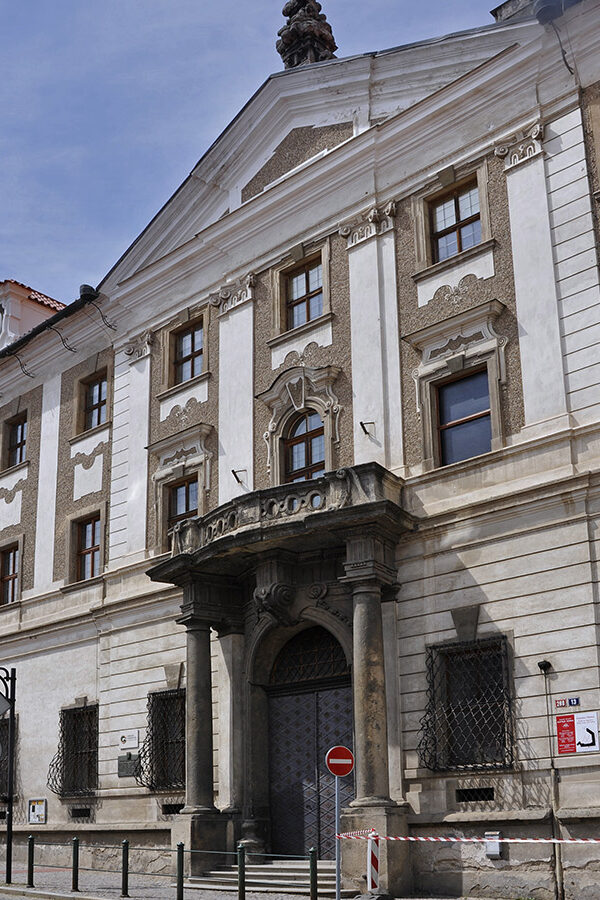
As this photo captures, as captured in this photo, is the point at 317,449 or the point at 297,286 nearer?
A: the point at 317,449

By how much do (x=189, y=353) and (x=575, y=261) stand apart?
949 centimetres

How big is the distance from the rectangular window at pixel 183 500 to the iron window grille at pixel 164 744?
3.58 m

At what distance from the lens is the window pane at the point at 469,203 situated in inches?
757

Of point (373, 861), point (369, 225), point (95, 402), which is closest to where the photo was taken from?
point (373, 861)

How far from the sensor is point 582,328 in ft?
55.1

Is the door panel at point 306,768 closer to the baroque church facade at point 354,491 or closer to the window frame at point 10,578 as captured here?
the baroque church facade at point 354,491

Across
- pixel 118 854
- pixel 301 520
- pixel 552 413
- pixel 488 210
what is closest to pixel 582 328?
pixel 552 413

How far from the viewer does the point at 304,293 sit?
71.1 ft

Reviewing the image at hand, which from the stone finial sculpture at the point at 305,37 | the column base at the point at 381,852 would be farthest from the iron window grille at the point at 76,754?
the stone finial sculpture at the point at 305,37

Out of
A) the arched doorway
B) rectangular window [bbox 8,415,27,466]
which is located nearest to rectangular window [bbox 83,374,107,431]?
rectangular window [bbox 8,415,27,466]

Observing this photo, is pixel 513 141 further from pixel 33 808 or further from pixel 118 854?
pixel 33 808

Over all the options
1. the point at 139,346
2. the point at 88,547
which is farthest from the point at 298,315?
the point at 88,547

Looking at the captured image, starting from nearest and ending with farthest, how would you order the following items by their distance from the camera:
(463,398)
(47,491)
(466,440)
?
(466,440)
(463,398)
(47,491)

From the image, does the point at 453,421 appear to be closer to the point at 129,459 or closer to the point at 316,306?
the point at 316,306
